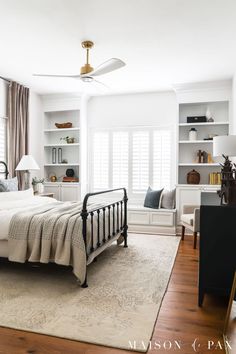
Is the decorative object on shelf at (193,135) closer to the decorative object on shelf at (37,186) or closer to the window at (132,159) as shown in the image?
the window at (132,159)

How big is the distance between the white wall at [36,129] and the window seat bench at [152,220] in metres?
2.46

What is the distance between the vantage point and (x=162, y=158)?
6039 millimetres

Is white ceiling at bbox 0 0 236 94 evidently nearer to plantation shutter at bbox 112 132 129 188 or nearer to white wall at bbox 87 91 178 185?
white wall at bbox 87 91 178 185

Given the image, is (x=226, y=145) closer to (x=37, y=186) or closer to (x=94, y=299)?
(x=94, y=299)

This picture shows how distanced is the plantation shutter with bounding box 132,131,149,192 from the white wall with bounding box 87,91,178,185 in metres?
0.31

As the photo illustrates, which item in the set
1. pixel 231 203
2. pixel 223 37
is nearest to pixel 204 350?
pixel 231 203

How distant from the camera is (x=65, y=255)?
2869mm

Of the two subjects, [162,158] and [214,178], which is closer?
[214,178]

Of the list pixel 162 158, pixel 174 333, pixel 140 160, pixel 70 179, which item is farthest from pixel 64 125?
pixel 174 333

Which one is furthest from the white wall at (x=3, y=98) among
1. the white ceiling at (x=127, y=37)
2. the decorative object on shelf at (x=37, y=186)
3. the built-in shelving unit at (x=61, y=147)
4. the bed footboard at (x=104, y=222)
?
the bed footboard at (x=104, y=222)

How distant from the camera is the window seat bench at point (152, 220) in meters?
5.50

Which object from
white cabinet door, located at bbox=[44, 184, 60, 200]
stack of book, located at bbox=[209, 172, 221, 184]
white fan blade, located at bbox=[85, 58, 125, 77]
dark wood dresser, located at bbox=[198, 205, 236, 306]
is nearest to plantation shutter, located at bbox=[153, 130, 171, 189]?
stack of book, located at bbox=[209, 172, 221, 184]

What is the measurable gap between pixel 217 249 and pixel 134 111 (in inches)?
172

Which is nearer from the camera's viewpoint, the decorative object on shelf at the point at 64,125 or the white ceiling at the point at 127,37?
the white ceiling at the point at 127,37
